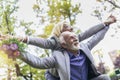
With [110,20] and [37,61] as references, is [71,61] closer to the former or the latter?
[37,61]

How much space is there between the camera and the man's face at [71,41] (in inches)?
137

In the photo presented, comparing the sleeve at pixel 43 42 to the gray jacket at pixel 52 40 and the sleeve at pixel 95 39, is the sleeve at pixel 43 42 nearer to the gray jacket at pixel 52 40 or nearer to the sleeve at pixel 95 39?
the gray jacket at pixel 52 40

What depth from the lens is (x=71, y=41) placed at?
138 inches

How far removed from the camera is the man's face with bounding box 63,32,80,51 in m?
3.49

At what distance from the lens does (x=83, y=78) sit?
3.38m

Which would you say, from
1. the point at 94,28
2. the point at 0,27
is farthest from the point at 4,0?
the point at 94,28

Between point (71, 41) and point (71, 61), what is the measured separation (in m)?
0.24

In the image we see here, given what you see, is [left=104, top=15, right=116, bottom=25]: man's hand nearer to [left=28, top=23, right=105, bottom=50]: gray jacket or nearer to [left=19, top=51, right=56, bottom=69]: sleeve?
[left=28, top=23, right=105, bottom=50]: gray jacket

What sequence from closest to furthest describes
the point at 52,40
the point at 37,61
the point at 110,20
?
the point at 37,61 < the point at 52,40 < the point at 110,20

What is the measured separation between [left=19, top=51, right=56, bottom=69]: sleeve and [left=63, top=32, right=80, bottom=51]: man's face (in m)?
0.27

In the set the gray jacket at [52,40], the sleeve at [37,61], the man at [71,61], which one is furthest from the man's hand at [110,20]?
the sleeve at [37,61]

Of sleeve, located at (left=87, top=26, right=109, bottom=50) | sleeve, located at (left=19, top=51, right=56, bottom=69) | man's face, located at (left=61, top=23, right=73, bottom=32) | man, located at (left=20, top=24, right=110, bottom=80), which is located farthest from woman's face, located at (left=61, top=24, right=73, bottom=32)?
sleeve, located at (left=19, top=51, right=56, bottom=69)

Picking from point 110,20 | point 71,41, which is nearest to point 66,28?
point 71,41

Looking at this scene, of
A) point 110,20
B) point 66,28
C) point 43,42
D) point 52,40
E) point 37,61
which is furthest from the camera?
point 110,20
